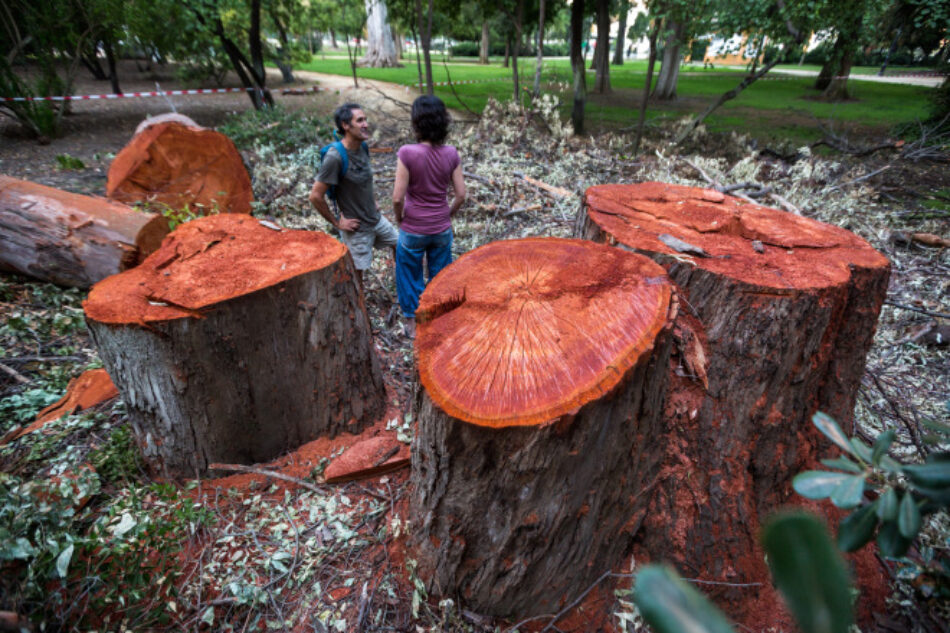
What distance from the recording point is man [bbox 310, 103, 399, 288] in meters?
3.01

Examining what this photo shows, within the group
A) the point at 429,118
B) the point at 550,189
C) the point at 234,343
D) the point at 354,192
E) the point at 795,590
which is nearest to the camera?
the point at 795,590

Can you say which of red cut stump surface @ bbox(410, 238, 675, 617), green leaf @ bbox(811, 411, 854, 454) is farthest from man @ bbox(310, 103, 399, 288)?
green leaf @ bbox(811, 411, 854, 454)

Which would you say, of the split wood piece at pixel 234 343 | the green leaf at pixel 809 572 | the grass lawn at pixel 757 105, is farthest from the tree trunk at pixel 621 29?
the green leaf at pixel 809 572

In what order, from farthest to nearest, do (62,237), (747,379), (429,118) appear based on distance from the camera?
1. (62,237)
2. (429,118)
3. (747,379)

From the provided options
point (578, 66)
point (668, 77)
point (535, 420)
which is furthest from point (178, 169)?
point (668, 77)

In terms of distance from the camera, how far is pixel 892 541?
33.5 inches

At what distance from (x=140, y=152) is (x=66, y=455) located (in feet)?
10.6

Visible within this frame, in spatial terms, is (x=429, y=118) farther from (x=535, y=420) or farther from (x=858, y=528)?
(x=858, y=528)

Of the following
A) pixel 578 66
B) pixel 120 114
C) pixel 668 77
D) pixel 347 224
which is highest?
pixel 668 77

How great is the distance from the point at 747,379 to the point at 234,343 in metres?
2.08

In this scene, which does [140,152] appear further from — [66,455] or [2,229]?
[66,455]

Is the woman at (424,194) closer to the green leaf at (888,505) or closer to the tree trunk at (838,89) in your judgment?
the green leaf at (888,505)

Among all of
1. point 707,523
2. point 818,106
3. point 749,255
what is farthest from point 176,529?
point 818,106

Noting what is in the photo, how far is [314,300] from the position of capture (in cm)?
210
